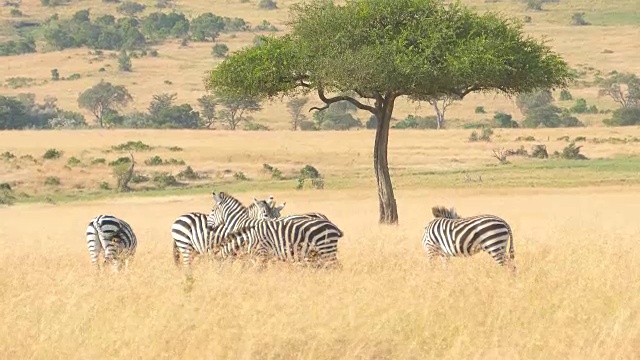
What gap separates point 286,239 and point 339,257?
6.97ft

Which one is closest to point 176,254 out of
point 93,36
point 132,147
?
point 132,147

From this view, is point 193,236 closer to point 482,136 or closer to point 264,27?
point 482,136

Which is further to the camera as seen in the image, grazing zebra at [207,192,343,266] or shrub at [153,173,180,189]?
shrub at [153,173,180,189]

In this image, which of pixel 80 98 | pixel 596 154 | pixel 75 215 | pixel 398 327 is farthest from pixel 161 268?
pixel 80 98

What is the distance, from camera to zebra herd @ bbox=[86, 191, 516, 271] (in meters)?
15.1

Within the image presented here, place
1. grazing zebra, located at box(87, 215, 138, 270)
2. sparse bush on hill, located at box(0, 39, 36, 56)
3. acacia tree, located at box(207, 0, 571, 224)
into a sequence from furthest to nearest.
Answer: sparse bush on hill, located at box(0, 39, 36, 56) < acacia tree, located at box(207, 0, 571, 224) < grazing zebra, located at box(87, 215, 138, 270)

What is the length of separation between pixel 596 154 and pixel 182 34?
8947 centimetres

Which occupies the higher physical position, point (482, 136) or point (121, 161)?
point (482, 136)

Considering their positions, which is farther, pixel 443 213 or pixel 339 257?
pixel 339 257

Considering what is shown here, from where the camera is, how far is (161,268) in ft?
46.2

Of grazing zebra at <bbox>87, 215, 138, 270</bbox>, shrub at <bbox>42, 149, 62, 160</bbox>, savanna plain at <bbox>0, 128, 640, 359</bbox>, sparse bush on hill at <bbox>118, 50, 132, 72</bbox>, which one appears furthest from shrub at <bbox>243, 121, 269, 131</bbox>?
grazing zebra at <bbox>87, 215, 138, 270</bbox>

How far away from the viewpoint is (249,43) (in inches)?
5236

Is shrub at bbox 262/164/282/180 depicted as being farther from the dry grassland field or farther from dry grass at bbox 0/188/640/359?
dry grass at bbox 0/188/640/359

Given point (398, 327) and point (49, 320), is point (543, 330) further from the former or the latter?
point (49, 320)
